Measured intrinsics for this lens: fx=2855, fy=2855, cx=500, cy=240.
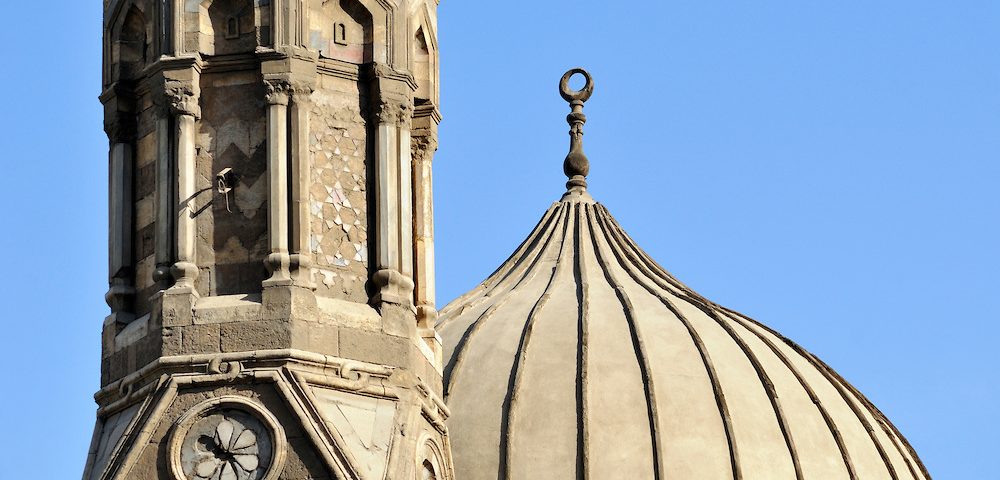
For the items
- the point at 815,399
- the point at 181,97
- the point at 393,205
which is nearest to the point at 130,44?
the point at 181,97

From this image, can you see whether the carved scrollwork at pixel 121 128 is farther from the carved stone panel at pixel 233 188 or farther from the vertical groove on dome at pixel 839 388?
the vertical groove on dome at pixel 839 388

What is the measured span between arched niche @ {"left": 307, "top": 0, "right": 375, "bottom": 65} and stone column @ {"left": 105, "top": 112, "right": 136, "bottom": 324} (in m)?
2.11

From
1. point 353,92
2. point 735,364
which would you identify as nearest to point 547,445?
point 735,364

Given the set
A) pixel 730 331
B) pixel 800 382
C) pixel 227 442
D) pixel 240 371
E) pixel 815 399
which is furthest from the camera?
pixel 730 331

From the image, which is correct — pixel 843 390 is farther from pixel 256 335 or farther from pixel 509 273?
pixel 256 335

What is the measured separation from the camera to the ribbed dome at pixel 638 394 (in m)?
34.1

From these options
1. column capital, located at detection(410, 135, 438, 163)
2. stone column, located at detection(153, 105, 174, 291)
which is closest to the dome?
column capital, located at detection(410, 135, 438, 163)

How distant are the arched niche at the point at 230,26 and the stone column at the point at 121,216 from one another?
50.3 inches

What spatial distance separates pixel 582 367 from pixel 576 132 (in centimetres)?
686

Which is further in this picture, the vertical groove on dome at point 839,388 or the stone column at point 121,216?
the vertical groove on dome at point 839,388

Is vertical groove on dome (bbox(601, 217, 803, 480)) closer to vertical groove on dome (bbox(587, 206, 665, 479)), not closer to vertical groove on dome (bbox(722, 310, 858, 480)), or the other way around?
vertical groove on dome (bbox(722, 310, 858, 480))

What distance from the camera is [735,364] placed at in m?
35.6

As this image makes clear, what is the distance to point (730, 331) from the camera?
36312 millimetres

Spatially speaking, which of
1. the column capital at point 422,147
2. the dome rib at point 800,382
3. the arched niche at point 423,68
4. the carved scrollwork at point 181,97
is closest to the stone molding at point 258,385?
the carved scrollwork at point 181,97
